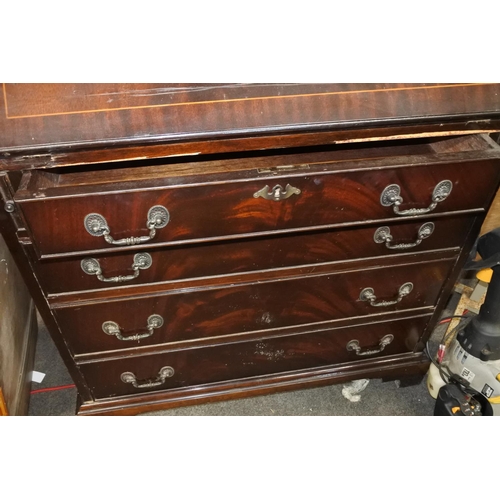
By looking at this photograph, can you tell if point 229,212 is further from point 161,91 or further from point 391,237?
point 391,237

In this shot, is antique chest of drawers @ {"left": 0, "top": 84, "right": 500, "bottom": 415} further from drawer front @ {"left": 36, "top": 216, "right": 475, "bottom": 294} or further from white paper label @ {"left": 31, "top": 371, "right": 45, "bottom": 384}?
white paper label @ {"left": 31, "top": 371, "right": 45, "bottom": 384}

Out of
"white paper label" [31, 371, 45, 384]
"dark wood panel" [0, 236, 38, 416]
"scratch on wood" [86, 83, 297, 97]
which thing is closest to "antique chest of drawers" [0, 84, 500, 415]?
"scratch on wood" [86, 83, 297, 97]

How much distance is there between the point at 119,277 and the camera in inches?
42.1

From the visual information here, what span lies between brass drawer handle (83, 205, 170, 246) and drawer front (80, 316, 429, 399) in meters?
0.43

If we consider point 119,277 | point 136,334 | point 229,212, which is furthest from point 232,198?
point 136,334

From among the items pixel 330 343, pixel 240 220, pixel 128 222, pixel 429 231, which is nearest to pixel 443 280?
pixel 429 231

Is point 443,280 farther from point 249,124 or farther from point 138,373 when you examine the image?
point 138,373

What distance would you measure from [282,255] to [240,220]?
17cm

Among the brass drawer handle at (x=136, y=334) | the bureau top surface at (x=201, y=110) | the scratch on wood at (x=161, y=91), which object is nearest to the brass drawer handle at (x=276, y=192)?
the bureau top surface at (x=201, y=110)

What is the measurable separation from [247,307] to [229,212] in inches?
13.1

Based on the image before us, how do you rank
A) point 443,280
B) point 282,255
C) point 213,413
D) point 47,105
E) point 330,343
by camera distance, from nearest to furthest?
point 47,105, point 282,255, point 443,280, point 330,343, point 213,413

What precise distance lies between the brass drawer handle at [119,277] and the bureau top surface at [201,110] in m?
0.25

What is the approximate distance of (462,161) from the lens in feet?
3.24

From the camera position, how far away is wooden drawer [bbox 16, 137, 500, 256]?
907 millimetres
